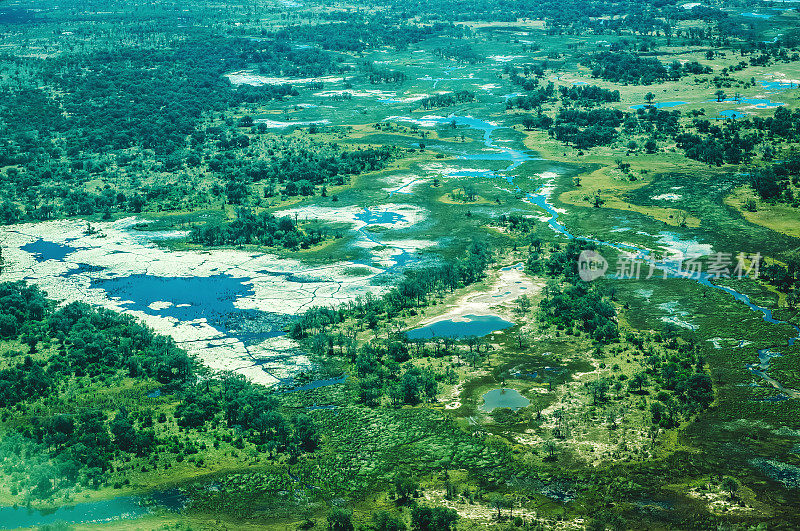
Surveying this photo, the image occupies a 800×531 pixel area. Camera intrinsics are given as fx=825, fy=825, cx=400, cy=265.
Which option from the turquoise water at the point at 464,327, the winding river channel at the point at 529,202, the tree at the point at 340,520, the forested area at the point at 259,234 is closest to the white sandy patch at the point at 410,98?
the winding river channel at the point at 529,202

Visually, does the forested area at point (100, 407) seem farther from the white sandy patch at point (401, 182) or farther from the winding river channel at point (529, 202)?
the white sandy patch at point (401, 182)

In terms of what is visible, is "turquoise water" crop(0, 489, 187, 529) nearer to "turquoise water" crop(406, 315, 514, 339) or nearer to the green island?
the green island

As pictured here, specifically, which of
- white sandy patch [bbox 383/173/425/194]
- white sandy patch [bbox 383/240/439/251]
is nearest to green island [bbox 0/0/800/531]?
white sandy patch [bbox 383/240/439/251]

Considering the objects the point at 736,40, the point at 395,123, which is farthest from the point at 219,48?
the point at 736,40

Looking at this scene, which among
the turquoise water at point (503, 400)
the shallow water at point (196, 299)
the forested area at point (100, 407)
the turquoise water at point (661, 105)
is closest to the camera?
the forested area at point (100, 407)

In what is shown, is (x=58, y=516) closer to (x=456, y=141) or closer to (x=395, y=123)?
(x=456, y=141)

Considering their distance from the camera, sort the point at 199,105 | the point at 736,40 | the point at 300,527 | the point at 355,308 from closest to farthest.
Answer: the point at 300,527, the point at 355,308, the point at 199,105, the point at 736,40
